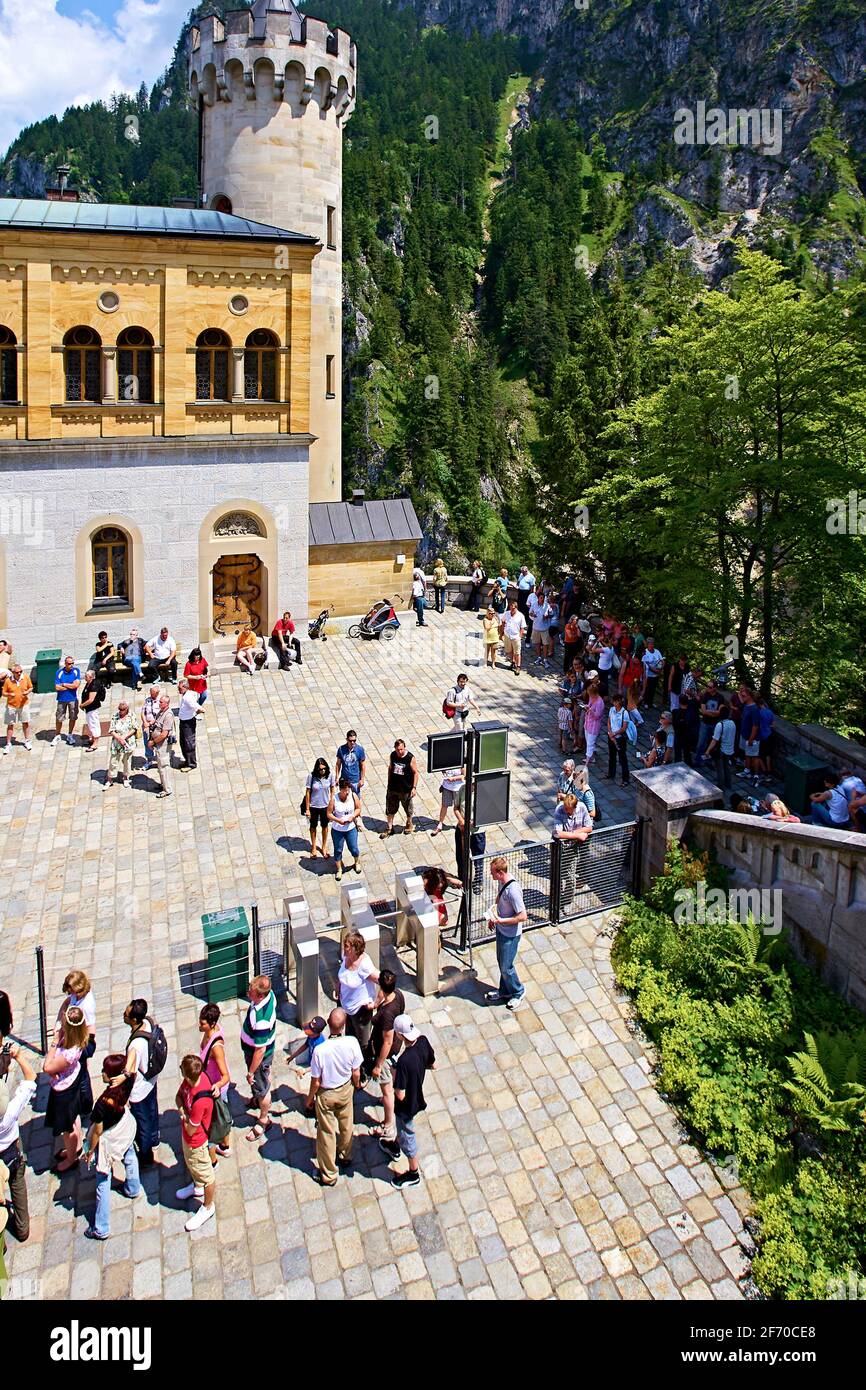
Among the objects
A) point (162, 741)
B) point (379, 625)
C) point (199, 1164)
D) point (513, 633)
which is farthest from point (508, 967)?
point (379, 625)

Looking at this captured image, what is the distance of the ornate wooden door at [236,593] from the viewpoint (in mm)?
25125

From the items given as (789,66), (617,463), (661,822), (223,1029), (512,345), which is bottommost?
(223,1029)

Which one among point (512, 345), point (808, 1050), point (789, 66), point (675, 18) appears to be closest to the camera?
point (808, 1050)

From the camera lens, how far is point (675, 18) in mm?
189250

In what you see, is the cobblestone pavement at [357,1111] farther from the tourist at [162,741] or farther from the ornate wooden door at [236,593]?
the ornate wooden door at [236,593]

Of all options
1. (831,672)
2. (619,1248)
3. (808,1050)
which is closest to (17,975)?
(619,1248)

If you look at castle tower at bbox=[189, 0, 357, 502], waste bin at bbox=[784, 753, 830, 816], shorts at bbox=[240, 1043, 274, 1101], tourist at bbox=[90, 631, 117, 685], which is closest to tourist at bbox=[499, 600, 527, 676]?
tourist at bbox=[90, 631, 117, 685]

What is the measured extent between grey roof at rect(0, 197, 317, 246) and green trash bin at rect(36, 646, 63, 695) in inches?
335

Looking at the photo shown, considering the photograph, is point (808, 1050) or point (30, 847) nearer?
point (808, 1050)

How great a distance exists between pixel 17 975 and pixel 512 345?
463ft

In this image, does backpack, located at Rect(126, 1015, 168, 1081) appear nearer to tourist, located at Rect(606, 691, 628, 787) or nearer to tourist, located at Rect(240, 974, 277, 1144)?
tourist, located at Rect(240, 974, 277, 1144)

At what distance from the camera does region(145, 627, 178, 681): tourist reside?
22688 millimetres
